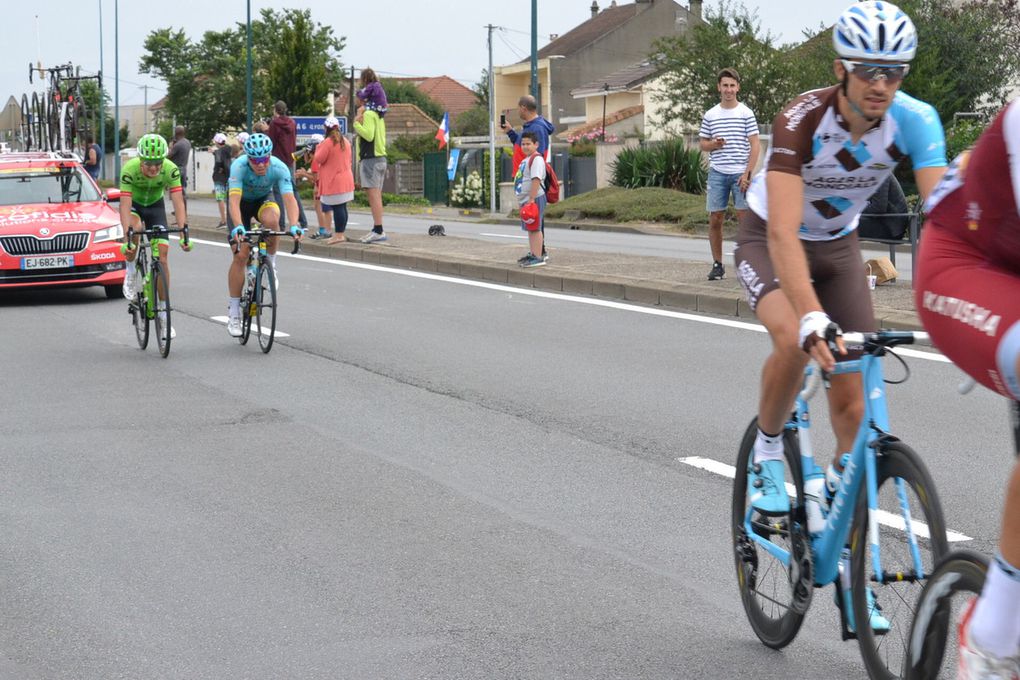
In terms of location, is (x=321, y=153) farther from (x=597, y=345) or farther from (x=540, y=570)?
(x=540, y=570)

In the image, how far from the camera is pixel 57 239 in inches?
647

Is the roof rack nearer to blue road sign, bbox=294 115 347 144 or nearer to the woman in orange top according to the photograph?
the woman in orange top

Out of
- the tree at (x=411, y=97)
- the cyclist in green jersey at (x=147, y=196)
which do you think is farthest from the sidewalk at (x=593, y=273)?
the tree at (x=411, y=97)

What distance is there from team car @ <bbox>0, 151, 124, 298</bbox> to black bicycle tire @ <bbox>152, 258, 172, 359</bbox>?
4.07m

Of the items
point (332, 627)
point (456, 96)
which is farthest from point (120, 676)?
point (456, 96)

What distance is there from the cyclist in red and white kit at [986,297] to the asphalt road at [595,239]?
43.2ft

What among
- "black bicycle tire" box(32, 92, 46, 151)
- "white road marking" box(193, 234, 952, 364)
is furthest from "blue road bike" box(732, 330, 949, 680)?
"black bicycle tire" box(32, 92, 46, 151)

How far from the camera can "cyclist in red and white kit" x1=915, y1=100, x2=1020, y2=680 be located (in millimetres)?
3018

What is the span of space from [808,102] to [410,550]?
255 cm

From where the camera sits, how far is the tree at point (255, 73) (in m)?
71.4

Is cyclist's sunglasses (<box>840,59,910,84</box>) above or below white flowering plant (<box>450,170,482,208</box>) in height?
below

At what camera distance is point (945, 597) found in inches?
135

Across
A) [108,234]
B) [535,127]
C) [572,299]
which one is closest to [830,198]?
[572,299]

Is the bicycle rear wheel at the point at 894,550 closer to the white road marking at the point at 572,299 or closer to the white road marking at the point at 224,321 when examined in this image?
the white road marking at the point at 572,299
